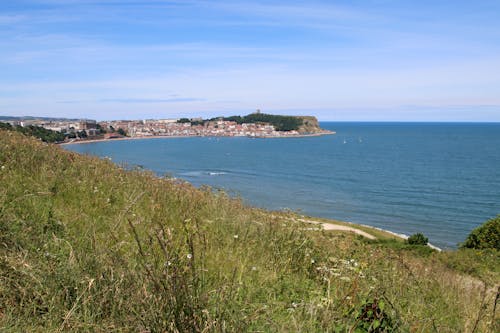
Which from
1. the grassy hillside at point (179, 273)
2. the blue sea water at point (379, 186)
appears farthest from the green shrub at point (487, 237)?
the grassy hillside at point (179, 273)

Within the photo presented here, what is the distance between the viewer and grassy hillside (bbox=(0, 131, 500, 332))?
2959mm

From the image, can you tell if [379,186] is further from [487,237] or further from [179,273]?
[179,273]

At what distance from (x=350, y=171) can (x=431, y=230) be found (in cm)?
4545

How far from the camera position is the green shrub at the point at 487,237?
2438 centimetres

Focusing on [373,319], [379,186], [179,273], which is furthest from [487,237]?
[379,186]

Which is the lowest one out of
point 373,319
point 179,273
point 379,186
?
point 379,186

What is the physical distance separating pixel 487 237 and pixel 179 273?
2622cm

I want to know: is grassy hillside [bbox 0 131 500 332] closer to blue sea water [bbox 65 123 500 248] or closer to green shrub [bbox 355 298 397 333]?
green shrub [bbox 355 298 397 333]

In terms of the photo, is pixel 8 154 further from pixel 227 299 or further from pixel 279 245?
pixel 227 299

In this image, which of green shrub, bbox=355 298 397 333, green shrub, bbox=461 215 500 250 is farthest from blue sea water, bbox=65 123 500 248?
green shrub, bbox=355 298 397 333

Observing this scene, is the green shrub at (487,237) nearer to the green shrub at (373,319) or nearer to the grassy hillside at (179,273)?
the grassy hillside at (179,273)

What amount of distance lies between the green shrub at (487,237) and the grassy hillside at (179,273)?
20949 mm

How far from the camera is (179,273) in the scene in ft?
10.6

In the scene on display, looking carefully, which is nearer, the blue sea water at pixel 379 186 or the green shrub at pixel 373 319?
the green shrub at pixel 373 319
